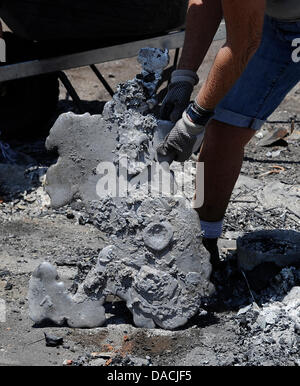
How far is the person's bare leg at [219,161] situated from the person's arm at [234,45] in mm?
363

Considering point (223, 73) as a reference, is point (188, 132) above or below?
below

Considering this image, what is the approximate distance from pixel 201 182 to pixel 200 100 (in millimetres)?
541

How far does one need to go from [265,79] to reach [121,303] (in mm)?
1125

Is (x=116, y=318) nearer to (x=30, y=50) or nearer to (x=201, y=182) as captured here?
(x=201, y=182)

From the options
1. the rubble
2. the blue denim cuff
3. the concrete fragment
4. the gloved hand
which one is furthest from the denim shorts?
the concrete fragment

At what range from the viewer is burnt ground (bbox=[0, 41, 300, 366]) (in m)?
2.45

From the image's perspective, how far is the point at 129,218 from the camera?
2.64 m

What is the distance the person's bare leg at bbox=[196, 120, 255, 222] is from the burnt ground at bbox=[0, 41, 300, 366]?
11.8 inches

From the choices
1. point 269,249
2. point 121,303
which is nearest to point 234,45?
point 269,249

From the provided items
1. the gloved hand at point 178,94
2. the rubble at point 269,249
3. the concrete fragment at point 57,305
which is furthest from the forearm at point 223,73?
the concrete fragment at point 57,305

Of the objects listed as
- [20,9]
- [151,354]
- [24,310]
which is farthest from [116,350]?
[20,9]

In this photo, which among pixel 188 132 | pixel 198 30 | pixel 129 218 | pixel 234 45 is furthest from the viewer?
pixel 198 30

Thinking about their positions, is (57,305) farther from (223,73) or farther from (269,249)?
(223,73)

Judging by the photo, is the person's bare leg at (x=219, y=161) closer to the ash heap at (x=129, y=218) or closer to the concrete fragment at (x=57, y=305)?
the ash heap at (x=129, y=218)
